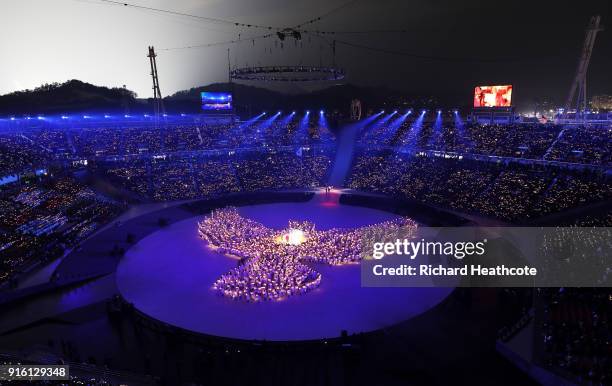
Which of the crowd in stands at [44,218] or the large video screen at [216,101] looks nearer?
the crowd in stands at [44,218]

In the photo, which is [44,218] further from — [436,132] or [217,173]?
[436,132]

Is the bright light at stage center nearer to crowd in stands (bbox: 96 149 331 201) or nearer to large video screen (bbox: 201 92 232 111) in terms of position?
crowd in stands (bbox: 96 149 331 201)

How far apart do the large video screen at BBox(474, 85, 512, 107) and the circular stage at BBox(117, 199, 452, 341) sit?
1097 inches

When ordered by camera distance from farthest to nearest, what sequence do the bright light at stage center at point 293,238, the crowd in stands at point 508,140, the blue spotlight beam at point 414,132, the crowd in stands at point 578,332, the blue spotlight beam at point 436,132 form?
the blue spotlight beam at point 414,132, the blue spotlight beam at point 436,132, the crowd in stands at point 508,140, the bright light at stage center at point 293,238, the crowd in stands at point 578,332

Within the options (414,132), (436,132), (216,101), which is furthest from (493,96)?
(216,101)

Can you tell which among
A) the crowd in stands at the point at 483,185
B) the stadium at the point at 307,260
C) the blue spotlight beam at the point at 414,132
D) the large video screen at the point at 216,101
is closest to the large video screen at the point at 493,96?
the stadium at the point at 307,260

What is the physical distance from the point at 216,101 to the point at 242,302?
37474 mm

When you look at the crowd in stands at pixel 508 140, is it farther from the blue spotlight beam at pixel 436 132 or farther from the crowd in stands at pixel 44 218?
the crowd in stands at pixel 44 218

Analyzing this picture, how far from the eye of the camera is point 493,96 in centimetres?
3916

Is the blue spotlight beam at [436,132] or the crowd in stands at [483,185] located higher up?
the blue spotlight beam at [436,132]

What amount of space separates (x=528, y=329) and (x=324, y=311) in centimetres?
735

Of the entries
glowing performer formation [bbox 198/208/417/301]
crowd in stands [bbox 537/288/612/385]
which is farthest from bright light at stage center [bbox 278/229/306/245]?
crowd in stands [bbox 537/288/612/385]

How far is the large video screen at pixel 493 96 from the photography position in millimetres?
38375

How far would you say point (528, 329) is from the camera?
1335cm
